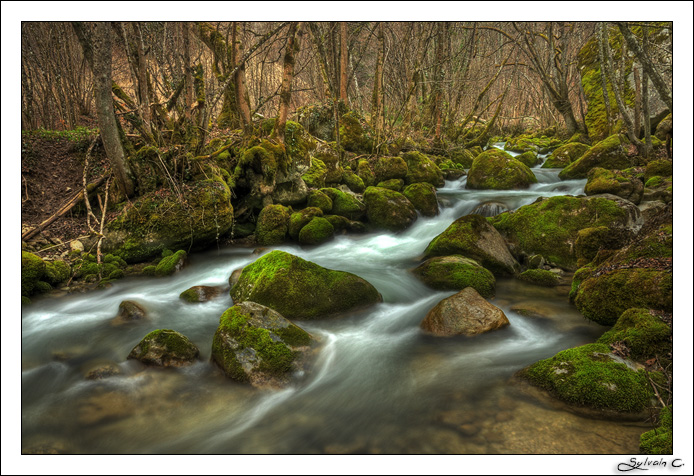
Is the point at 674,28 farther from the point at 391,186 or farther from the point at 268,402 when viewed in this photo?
the point at 391,186

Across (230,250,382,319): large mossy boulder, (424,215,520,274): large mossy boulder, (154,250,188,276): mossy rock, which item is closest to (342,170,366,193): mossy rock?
(424,215,520,274): large mossy boulder

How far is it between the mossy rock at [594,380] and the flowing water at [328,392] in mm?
166

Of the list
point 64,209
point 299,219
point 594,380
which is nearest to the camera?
point 594,380

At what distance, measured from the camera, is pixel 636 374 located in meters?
3.25

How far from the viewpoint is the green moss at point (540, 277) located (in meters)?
6.49

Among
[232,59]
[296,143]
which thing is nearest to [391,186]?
[296,143]

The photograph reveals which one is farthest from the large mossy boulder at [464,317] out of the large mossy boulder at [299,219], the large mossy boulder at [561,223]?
the large mossy boulder at [299,219]

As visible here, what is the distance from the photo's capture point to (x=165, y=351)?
4.33 meters

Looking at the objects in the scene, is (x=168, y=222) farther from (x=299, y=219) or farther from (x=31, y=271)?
(x=299, y=219)

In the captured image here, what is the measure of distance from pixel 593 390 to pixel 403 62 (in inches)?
600

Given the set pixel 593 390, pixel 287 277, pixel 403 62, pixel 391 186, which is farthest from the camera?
pixel 403 62

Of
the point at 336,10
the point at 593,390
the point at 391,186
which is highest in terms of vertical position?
the point at 336,10

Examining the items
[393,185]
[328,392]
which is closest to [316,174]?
[393,185]

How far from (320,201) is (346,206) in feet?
2.49
